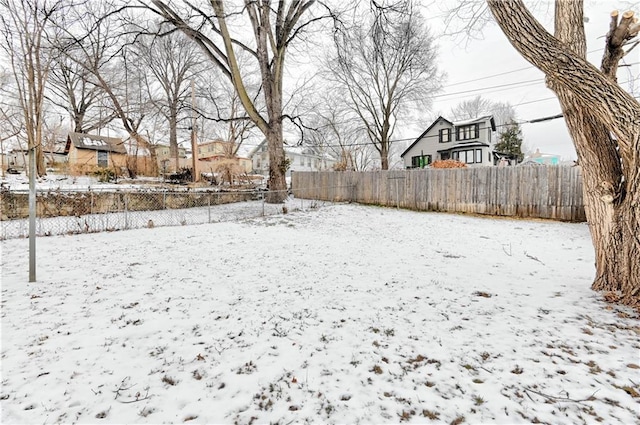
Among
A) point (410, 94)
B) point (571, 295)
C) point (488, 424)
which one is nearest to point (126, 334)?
point (488, 424)

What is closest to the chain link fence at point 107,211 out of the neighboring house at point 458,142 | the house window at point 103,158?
the house window at point 103,158

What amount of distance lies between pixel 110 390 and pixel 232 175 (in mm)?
15736

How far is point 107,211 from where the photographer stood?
923 cm

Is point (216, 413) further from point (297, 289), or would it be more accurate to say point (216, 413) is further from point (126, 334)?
point (297, 289)

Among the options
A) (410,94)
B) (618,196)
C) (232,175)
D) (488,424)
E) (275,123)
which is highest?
(410,94)

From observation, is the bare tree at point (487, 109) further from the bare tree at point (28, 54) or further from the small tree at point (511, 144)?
the bare tree at point (28, 54)

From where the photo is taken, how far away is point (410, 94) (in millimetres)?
18875

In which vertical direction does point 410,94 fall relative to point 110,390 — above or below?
above

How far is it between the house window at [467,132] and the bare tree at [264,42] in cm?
1666

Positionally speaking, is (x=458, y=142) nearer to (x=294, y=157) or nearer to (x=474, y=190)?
(x=474, y=190)

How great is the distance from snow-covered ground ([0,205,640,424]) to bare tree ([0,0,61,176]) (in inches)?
377

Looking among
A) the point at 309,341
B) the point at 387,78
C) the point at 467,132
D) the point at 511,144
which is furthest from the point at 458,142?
the point at 309,341

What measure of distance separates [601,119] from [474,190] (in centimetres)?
879

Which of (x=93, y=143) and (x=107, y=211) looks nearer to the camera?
(x=107, y=211)
